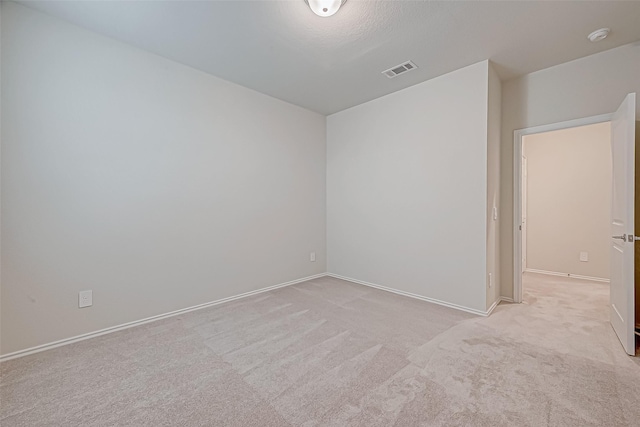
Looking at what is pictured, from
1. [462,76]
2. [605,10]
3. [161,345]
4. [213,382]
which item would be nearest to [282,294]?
[161,345]

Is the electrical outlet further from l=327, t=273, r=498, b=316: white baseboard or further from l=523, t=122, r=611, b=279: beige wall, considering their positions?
l=523, t=122, r=611, b=279: beige wall

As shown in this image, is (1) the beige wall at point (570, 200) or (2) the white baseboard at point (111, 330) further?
(1) the beige wall at point (570, 200)

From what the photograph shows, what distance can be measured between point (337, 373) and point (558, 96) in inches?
140

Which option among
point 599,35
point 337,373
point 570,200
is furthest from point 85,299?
point 570,200

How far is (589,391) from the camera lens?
1.65 metres

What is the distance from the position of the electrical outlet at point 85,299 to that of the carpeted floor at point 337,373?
31 cm

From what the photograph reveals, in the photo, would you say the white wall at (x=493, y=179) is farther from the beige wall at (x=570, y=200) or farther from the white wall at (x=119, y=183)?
the white wall at (x=119, y=183)

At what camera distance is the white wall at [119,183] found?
2072 millimetres

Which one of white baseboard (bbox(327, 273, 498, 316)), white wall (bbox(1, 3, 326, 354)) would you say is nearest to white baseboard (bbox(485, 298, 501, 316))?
white baseboard (bbox(327, 273, 498, 316))

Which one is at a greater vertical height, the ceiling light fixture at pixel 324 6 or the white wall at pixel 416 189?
the ceiling light fixture at pixel 324 6

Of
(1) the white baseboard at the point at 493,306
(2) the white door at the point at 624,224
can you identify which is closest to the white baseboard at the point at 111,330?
(1) the white baseboard at the point at 493,306

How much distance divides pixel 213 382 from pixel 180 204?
1.82 meters

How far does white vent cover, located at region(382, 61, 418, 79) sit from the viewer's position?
2879 mm

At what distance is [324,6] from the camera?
1948 mm
